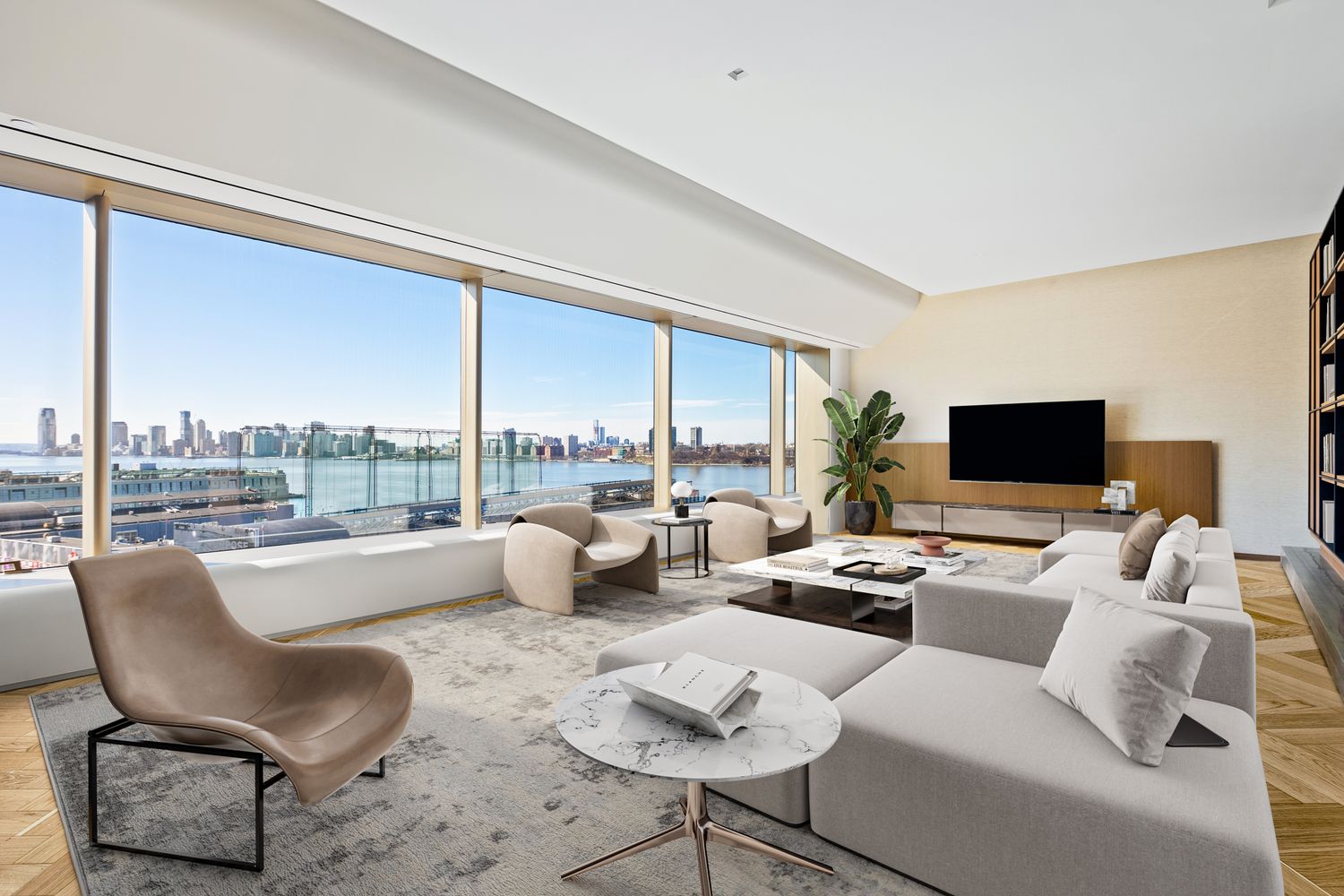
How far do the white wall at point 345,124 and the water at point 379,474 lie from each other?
1850 millimetres

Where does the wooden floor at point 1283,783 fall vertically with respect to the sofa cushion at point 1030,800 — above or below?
below

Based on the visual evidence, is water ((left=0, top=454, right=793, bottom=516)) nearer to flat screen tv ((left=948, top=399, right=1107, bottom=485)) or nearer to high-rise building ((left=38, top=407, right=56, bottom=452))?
high-rise building ((left=38, top=407, right=56, bottom=452))

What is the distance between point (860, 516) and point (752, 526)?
257 cm

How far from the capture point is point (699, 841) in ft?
5.73

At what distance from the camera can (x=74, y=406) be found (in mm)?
3566

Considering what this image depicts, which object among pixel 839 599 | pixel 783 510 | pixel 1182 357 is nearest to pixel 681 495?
pixel 783 510

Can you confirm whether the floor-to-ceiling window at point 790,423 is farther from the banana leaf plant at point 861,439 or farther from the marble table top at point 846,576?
the marble table top at point 846,576

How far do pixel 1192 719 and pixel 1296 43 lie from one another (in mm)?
3123

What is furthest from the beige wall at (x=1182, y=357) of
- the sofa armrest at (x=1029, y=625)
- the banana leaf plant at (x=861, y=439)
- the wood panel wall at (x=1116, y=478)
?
the sofa armrest at (x=1029, y=625)

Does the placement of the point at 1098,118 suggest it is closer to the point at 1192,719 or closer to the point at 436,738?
the point at 1192,719

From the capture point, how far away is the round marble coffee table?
4.61 ft

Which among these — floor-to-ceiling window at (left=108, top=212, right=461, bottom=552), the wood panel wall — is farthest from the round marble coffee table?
the wood panel wall

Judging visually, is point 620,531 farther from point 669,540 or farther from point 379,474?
point 379,474

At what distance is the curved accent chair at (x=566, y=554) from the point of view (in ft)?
14.6
